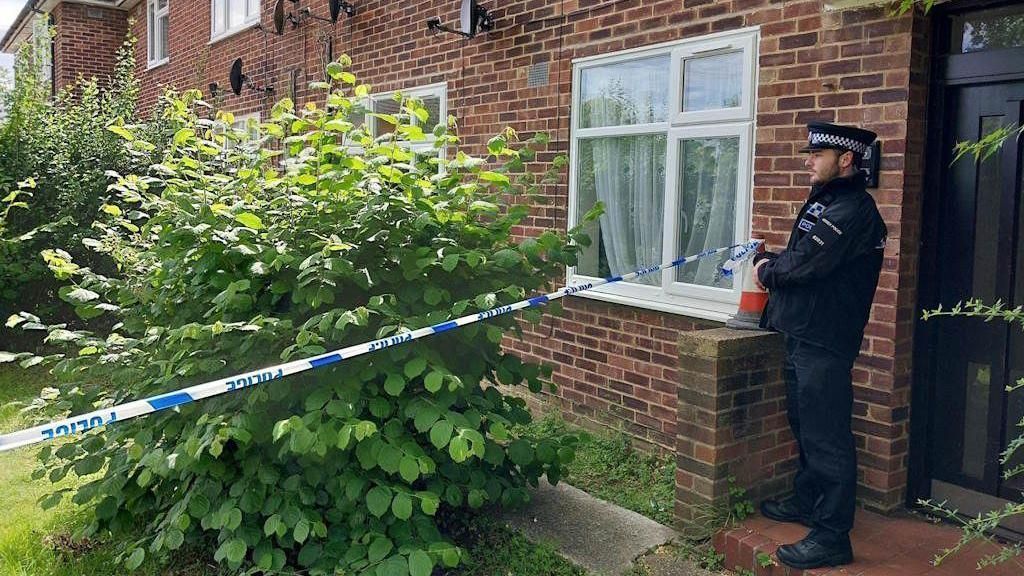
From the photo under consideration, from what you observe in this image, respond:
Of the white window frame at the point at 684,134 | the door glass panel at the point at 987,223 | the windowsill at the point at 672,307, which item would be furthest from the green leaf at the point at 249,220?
the door glass panel at the point at 987,223

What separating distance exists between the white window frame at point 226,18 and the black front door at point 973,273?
30.0ft

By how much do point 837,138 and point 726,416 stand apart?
1351 mm

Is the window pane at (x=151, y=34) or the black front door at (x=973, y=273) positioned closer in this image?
the black front door at (x=973, y=273)

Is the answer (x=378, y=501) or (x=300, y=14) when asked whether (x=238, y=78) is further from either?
(x=378, y=501)

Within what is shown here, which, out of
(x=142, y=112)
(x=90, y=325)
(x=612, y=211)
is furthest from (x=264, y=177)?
(x=142, y=112)

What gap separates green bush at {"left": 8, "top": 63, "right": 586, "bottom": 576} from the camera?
12.4 feet

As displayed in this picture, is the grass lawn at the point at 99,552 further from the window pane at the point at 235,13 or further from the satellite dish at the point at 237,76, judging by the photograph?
the window pane at the point at 235,13

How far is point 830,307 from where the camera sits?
3885mm

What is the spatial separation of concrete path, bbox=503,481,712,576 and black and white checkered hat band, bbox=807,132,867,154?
1958 millimetres

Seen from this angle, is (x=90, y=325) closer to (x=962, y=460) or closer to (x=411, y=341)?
(x=411, y=341)

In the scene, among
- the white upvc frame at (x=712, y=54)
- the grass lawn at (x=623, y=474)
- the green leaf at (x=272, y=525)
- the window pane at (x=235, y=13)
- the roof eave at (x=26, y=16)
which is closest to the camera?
the green leaf at (x=272, y=525)

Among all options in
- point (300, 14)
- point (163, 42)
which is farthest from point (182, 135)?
point (163, 42)

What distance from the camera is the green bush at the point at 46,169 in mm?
9375

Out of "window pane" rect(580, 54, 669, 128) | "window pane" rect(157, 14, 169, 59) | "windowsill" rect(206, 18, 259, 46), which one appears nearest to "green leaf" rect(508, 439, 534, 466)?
"window pane" rect(580, 54, 669, 128)
